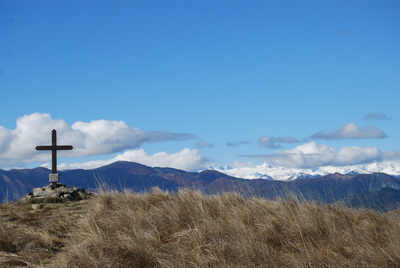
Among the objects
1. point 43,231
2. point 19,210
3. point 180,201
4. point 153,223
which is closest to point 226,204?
point 180,201

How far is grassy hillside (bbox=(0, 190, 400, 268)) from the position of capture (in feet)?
25.0

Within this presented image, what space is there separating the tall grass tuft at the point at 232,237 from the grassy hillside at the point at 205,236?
2 cm

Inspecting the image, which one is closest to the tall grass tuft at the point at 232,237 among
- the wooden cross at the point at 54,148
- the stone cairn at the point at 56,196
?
the stone cairn at the point at 56,196

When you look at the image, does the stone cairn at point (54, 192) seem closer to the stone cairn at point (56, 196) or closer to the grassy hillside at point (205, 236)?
the stone cairn at point (56, 196)

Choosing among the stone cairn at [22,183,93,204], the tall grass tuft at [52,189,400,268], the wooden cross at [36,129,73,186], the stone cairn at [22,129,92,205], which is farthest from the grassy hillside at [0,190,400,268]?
the wooden cross at [36,129,73,186]

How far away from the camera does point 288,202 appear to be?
1154cm

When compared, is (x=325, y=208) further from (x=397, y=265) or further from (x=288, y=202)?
(x=397, y=265)

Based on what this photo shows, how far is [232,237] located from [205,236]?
1.82ft

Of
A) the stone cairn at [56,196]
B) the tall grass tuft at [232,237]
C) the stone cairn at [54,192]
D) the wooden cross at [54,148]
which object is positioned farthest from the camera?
the wooden cross at [54,148]

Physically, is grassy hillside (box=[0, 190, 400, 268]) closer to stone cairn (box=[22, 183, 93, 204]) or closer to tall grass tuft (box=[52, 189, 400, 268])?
tall grass tuft (box=[52, 189, 400, 268])

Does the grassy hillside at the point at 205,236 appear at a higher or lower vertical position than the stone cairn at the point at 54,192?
lower

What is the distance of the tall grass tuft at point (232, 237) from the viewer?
24.8 ft

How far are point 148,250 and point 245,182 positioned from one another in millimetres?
6062

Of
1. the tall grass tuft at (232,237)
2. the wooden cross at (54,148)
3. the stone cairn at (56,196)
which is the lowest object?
the tall grass tuft at (232,237)
